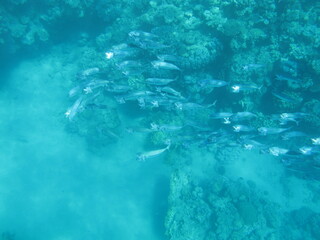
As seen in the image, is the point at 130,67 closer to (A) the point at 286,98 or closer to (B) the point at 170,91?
(B) the point at 170,91

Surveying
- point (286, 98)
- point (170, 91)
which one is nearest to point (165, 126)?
point (170, 91)

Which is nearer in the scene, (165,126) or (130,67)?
(165,126)

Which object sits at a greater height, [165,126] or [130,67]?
[130,67]

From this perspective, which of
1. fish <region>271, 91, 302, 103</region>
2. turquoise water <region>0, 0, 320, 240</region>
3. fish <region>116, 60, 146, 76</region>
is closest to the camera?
fish <region>116, 60, 146, 76</region>

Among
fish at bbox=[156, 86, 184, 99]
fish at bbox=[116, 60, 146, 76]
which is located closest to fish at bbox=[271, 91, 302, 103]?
fish at bbox=[156, 86, 184, 99]

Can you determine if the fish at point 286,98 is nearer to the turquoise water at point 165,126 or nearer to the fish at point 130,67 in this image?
the turquoise water at point 165,126

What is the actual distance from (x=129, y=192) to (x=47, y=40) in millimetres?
9794

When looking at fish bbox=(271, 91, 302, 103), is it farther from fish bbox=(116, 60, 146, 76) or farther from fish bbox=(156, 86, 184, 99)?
fish bbox=(116, 60, 146, 76)

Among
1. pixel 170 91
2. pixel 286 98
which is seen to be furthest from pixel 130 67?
pixel 286 98

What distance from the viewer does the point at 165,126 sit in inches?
323

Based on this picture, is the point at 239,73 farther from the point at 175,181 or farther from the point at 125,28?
the point at 125,28

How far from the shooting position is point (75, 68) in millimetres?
13617

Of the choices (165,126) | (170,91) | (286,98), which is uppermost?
(170,91)

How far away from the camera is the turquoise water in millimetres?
9094
